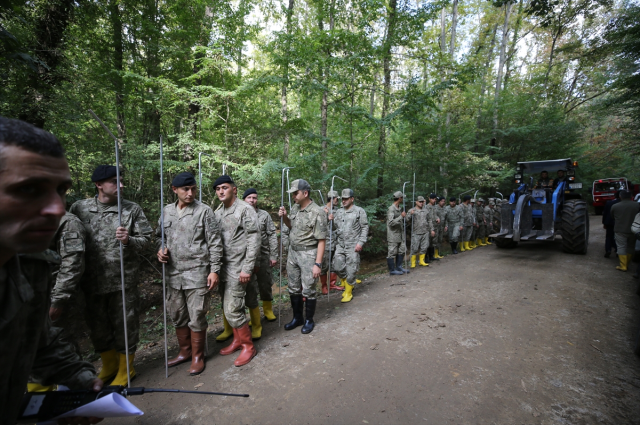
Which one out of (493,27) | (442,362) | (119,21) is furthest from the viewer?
(493,27)

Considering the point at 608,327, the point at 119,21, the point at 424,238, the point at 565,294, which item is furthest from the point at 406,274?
the point at 119,21

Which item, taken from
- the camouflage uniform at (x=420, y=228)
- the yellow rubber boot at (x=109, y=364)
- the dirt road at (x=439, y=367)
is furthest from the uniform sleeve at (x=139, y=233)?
the camouflage uniform at (x=420, y=228)

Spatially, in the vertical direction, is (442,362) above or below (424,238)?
below

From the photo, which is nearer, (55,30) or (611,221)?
(55,30)

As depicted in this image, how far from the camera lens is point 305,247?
14.0ft

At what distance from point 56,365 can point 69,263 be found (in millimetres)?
1859

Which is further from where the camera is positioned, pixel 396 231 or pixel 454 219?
pixel 454 219

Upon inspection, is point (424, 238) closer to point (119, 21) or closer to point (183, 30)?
point (183, 30)

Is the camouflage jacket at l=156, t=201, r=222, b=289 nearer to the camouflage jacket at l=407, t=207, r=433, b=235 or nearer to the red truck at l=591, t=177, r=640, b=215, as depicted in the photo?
the camouflage jacket at l=407, t=207, r=433, b=235

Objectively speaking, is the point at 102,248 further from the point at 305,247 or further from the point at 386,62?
the point at 386,62

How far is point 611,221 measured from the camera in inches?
298

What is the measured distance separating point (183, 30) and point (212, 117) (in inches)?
100

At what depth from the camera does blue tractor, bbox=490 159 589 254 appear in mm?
7488

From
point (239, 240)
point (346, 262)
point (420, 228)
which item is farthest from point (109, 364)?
point (420, 228)
